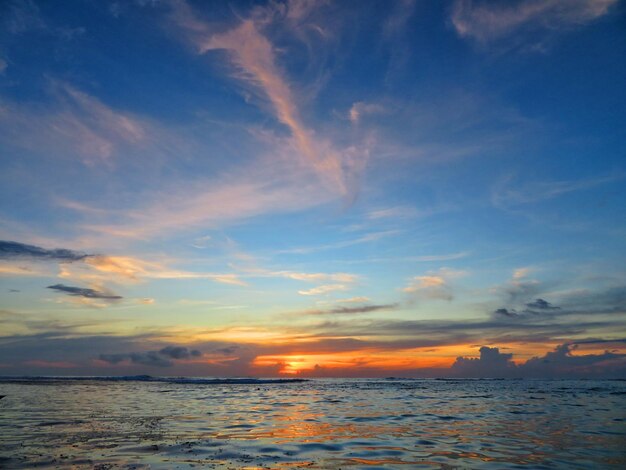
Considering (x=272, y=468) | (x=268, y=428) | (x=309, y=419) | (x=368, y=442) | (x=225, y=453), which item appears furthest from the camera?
(x=309, y=419)

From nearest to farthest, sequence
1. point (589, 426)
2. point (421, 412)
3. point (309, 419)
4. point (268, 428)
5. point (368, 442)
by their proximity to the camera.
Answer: point (368, 442) < point (268, 428) < point (589, 426) < point (309, 419) < point (421, 412)

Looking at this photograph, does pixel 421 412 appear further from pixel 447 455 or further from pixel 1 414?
pixel 1 414

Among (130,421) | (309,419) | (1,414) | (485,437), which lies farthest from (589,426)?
(1,414)

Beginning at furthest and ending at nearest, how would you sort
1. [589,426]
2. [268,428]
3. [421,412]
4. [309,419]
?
[421,412]
[309,419]
[589,426]
[268,428]

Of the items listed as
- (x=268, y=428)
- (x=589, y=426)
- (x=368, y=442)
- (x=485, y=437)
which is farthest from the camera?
(x=589, y=426)

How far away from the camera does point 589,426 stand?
90.3ft

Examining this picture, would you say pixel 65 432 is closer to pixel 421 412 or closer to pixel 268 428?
pixel 268 428

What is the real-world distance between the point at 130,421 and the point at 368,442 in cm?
1653

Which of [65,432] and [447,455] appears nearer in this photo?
[447,455]

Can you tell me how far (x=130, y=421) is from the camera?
28062mm

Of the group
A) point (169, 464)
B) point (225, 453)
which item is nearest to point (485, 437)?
point (225, 453)

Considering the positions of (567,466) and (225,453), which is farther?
(225,453)

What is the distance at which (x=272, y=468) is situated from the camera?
1555 centimetres

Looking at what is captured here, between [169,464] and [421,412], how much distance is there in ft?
84.6
